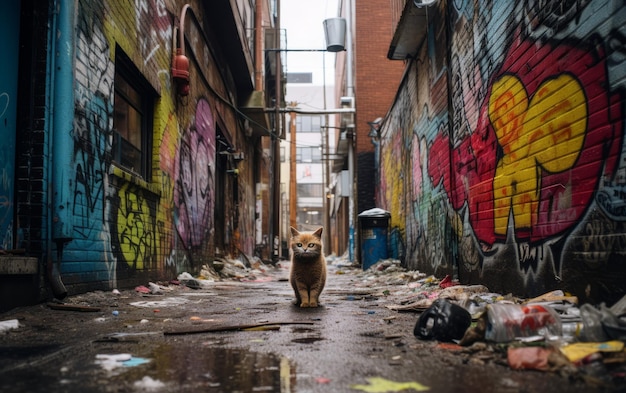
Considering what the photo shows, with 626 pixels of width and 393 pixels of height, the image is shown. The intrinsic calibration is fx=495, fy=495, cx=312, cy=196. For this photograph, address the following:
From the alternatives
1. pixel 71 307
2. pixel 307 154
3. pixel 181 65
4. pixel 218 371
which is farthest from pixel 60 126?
pixel 307 154

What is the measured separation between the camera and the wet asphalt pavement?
212 centimetres

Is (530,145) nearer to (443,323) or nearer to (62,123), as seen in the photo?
(443,323)

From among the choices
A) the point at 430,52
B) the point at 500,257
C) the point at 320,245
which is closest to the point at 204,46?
the point at 430,52

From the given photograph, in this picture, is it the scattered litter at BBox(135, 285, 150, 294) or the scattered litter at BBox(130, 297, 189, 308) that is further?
the scattered litter at BBox(135, 285, 150, 294)

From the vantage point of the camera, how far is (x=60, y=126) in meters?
4.59

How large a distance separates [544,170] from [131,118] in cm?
556

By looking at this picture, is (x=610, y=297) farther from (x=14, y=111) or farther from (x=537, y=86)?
(x=14, y=111)

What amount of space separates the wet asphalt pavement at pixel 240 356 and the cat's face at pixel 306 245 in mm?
974

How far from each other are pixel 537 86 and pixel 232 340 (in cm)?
341

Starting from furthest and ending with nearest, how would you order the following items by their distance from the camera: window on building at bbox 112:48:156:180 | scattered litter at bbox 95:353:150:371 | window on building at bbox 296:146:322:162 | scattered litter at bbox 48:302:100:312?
window on building at bbox 296:146:322:162, window on building at bbox 112:48:156:180, scattered litter at bbox 48:302:100:312, scattered litter at bbox 95:353:150:371

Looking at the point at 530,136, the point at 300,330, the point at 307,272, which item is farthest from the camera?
the point at 307,272

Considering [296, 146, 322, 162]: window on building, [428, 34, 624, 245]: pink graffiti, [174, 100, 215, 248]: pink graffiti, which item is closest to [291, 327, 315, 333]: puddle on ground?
[428, 34, 624, 245]: pink graffiti

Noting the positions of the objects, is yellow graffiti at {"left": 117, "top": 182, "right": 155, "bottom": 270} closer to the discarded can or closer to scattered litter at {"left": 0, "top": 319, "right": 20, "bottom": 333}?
scattered litter at {"left": 0, "top": 319, "right": 20, "bottom": 333}

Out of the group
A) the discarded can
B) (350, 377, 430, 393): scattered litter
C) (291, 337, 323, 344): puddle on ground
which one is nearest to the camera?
(350, 377, 430, 393): scattered litter
